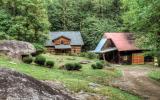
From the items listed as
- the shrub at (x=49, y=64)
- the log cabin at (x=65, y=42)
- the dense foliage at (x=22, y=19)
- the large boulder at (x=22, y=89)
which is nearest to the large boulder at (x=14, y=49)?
the shrub at (x=49, y=64)

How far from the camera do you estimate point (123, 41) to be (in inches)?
2379

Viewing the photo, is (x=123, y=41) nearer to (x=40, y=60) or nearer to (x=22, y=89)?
(x=40, y=60)

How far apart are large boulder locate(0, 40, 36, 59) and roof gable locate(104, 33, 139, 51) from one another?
27.1 m

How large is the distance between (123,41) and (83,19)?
19.7 m

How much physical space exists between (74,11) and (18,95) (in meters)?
71.2

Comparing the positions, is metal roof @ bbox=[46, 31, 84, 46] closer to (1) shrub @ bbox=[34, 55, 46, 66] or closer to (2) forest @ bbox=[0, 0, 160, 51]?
(2) forest @ bbox=[0, 0, 160, 51]

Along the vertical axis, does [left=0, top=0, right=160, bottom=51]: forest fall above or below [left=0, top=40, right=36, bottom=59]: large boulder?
above

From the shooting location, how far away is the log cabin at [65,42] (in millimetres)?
69312

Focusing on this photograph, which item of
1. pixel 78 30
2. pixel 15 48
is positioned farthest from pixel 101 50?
pixel 15 48

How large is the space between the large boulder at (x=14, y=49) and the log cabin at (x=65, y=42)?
115 ft

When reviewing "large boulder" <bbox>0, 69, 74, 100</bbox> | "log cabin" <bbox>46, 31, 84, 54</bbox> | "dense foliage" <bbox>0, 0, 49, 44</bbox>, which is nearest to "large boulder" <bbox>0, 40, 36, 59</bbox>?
"dense foliage" <bbox>0, 0, 49, 44</bbox>

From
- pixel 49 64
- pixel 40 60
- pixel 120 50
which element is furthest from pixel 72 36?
pixel 40 60

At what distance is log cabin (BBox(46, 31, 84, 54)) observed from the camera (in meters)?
69.3

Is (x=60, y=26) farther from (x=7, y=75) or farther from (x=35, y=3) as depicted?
(x=7, y=75)
